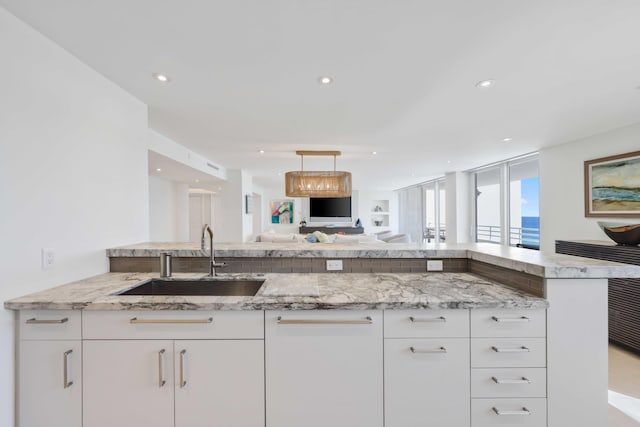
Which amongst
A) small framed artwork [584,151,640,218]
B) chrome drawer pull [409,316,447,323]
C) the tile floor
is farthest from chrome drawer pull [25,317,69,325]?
small framed artwork [584,151,640,218]

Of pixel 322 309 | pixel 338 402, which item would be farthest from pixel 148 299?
pixel 338 402

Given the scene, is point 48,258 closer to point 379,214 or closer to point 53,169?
point 53,169

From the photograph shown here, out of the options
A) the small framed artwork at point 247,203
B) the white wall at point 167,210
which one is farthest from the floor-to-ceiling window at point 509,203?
the white wall at point 167,210

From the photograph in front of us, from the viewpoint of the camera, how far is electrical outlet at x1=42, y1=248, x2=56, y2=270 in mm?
1497

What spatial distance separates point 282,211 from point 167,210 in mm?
3731

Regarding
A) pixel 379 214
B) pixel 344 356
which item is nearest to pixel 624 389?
pixel 344 356

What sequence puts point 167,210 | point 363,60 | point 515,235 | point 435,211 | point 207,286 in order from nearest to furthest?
point 363,60 < point 207,286 < point 515,235 < point 167,210 < point 435,211

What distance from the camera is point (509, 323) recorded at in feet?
4.45

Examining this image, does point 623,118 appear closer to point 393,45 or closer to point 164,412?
point 393,45

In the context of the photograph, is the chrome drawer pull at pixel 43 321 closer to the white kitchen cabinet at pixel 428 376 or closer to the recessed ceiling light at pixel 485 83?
the white kitchen cabinet at pixel 428 376

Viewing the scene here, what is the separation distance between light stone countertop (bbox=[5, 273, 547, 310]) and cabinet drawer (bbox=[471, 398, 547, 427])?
1.58 feet

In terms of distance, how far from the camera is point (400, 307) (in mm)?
1348

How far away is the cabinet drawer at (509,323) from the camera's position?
1.35 metres

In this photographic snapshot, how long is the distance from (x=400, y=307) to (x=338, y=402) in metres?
0.57
